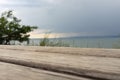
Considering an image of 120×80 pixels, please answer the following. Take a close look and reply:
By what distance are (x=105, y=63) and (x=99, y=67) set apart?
68mm

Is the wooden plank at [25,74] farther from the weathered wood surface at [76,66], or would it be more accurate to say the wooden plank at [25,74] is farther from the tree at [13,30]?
the tree at [13,30]

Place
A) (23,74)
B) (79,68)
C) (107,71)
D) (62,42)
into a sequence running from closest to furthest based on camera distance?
(107,71), (79,68), (23,74), (62,42)

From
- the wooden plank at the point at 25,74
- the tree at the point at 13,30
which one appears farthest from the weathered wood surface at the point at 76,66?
the tree at the point at 13,30

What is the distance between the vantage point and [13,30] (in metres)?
10.8

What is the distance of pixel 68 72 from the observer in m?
A: 1.15

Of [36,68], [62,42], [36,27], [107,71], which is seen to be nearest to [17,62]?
[36,68]

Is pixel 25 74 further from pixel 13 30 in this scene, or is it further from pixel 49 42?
pixel 13 30

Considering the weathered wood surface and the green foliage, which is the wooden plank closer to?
the weathered wood surface

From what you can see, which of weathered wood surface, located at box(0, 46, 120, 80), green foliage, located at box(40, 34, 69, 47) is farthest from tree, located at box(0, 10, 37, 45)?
weathered wood surface, located at box(0, 46, 120, 80)

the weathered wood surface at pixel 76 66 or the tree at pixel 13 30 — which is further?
the tree at pixel 13 30

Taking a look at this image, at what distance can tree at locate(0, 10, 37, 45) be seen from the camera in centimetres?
1066

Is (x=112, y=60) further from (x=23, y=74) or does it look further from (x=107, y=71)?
(x=23, y=74)

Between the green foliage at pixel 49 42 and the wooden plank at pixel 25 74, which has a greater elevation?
the green foliage at pixel 49 42

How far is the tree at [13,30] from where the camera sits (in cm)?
1066
